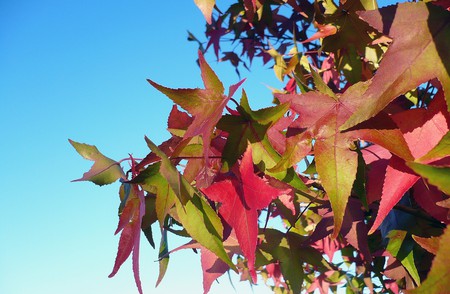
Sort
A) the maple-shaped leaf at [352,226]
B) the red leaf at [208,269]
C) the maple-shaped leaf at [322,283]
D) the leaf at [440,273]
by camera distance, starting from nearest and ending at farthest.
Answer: the leaf at [440,273] < the red leaf at [208,269] < the maple-shaped leaf at [352,226] < the maple-shaped leaf at [322,283]

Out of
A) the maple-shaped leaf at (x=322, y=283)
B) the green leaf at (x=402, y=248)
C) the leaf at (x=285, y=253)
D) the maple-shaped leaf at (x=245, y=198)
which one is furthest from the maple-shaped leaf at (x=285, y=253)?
the maple-shaped leaf at (x=322, y=283)

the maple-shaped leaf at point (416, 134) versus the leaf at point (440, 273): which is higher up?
the maple-shaped leaf at point (416, 134)

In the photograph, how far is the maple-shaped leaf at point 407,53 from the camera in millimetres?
391

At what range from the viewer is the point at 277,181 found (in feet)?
1.76

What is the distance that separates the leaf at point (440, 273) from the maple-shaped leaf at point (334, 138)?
13 cm

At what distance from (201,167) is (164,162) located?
120 millimetres

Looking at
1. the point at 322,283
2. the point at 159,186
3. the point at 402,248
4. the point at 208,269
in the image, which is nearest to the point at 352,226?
the point at 402,248

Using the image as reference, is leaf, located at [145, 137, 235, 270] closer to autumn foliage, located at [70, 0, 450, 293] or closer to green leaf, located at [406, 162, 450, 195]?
autumn foliage, located at [70, 0, 450, 293]

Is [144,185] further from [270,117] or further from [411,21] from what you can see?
[411,21]

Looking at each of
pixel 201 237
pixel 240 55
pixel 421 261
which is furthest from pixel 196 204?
pixel 240 55

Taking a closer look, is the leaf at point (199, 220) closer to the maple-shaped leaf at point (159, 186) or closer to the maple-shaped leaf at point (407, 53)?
the maple-shaped leaf at point (159, 186)

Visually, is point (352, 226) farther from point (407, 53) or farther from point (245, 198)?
point (407, 53)

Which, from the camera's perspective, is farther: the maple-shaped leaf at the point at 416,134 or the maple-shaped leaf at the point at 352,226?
the maple-shaped leaf at the point at 352,226

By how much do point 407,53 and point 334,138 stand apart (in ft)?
0.39
